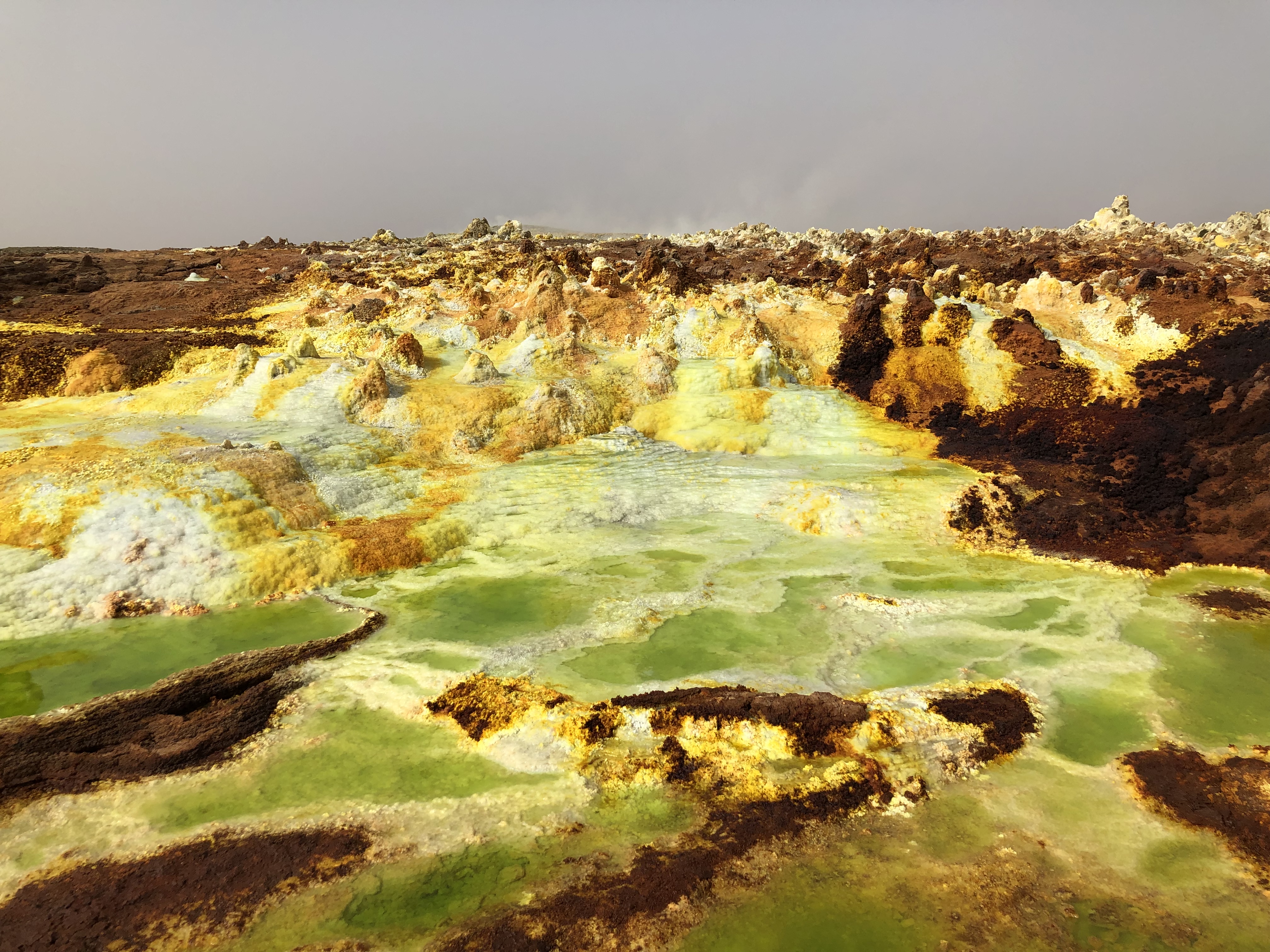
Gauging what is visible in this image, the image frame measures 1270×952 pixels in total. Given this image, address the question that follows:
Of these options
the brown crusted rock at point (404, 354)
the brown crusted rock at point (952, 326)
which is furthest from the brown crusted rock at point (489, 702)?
the brown crusted rock at point (952, 326)

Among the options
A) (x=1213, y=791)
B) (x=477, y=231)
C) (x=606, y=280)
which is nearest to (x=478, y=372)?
(x=606, y=280)

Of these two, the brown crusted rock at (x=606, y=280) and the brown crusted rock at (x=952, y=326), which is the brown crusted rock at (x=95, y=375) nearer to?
the brown crusted rock at (x=606, y=280)

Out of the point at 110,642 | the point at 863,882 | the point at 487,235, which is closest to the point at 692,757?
the point at 863,882

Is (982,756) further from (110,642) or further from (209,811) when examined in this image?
(110,642)

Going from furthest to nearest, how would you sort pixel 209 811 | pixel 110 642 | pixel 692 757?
pixel 110 642 < pixel 692 757 < pixel 209 811

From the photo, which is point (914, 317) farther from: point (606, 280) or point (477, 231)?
point (477, 231)
